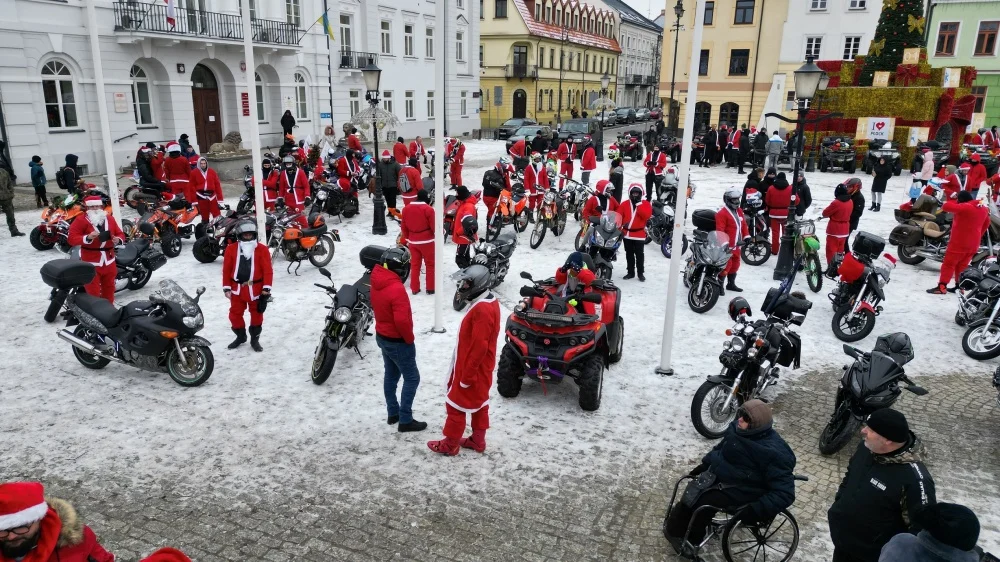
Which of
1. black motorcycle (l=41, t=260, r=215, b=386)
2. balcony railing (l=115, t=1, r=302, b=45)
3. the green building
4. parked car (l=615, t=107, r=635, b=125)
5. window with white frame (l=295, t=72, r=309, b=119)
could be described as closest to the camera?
black motorcycle (l=41, t=260, r=215, b=386)

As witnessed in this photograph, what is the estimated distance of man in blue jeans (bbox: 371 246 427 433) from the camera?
567 cm

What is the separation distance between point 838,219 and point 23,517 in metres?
11.5

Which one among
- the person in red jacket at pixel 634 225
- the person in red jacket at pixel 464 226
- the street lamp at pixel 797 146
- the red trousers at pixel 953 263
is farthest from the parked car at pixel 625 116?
the person in red jacket at pixel 464 226

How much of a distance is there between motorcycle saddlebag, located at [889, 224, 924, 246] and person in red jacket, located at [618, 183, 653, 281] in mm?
5155

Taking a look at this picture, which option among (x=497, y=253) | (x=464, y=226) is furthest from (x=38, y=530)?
(x=464, y=226)

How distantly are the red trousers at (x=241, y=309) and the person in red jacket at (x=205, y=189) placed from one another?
6347 mm

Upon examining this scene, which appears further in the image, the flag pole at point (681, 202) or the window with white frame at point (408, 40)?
the window with white frame at point (408, 40)

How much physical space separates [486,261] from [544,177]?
606 cm

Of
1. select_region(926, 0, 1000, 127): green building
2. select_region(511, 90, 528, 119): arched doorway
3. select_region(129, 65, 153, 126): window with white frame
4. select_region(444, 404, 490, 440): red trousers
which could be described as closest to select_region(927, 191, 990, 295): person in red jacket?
select_region(444, 404, 490, 440): red trousers

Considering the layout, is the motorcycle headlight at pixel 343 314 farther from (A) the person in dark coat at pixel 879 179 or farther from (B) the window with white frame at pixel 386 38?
(B) the window with white frame at pixel 386 38

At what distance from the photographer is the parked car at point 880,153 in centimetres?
2392

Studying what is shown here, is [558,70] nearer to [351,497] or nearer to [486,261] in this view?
[486,261]

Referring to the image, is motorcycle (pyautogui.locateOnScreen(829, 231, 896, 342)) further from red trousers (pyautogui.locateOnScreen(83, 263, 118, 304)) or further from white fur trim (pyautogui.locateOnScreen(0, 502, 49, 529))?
red trousers (pyautogui.locateOnScreen(83, 263, 118, 304))

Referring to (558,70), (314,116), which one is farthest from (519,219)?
(558,70)
